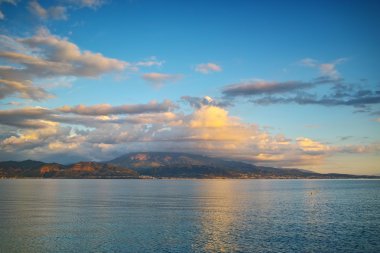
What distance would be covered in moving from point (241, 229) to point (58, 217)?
57877mm

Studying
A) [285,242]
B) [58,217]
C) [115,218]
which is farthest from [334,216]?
[58,217]

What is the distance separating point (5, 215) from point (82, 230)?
4325cm

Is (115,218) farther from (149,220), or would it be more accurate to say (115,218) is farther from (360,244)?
(360,244)

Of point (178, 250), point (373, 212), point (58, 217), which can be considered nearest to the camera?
point (178, 250)

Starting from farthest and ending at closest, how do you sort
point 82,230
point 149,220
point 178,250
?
point 149,220 → point 82,230 → point 178,250

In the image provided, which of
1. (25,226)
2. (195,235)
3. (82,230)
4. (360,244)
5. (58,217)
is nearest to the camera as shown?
(360,244)

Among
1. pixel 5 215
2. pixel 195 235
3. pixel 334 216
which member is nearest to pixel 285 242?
pixel 195 235

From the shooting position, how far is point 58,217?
111000mm

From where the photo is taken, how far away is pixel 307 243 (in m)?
72.4

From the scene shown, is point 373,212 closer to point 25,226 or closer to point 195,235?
point 195,235

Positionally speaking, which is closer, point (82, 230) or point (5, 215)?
point (82, 230)

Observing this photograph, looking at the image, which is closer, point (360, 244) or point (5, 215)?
point (360, 244)

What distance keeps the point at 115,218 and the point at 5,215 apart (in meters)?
36.8

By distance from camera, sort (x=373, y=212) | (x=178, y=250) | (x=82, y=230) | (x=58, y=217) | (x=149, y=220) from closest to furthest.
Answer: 1. (x=178, y=250)
2. (x=82, y=230)
3. (x=149, y=220)
4. (x=58, y=217)
5. (x=373, y=212)
